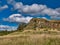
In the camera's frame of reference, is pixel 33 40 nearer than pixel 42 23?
Yes

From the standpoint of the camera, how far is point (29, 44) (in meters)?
13.4

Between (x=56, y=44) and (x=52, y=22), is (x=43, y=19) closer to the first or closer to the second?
(x=52, y=22)

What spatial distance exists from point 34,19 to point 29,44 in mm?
123374

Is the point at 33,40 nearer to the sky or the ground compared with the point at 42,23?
nearer to the ground

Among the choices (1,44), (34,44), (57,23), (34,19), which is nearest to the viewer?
(34,44)

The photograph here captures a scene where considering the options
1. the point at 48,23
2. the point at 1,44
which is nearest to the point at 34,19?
the point at 48,23

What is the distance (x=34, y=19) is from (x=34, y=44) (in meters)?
124

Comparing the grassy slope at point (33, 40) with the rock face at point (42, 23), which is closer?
the grassy slope at point (33, 40)

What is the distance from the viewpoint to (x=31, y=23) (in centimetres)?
13562

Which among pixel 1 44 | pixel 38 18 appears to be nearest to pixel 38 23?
pixel 38 18

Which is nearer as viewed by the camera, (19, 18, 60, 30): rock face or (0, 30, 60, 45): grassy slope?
(0, 30, 60, 45): grassy slope

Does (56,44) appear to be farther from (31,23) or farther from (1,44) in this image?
(31,23)

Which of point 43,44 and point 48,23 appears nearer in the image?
point 43,44

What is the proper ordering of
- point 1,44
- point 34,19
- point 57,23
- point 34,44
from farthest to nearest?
point 34,19 → point 57,23 → point 1,44 → point 34,44
